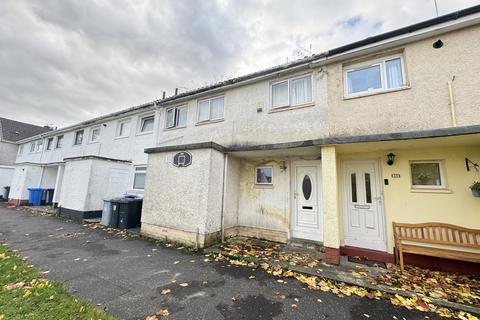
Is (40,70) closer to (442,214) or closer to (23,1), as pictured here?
(23,1)

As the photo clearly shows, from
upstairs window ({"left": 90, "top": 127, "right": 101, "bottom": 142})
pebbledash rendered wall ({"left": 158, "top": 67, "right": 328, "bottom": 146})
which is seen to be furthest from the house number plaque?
upstairs window ({"left": 90, "top": 127, "right": 101, "bottom": 142})

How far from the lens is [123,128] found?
12359 millimetres

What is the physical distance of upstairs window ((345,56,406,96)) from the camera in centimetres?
524

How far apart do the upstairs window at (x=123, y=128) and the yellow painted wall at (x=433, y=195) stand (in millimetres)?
13120

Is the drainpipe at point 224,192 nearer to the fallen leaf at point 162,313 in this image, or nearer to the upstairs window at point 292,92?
the upstairs window at point 292,92

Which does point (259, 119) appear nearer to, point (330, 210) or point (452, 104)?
point (330, 210)

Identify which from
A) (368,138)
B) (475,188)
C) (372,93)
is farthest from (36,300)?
(475,188)

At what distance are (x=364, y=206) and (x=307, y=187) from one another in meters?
1.73

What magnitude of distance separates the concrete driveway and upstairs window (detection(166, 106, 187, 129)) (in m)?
5.81

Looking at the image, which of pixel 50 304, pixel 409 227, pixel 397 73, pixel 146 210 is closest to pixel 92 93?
pixel 146 210

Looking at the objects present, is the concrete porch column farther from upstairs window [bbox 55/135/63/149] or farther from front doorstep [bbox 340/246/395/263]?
upstairs window [bbox 55/135/63/149]

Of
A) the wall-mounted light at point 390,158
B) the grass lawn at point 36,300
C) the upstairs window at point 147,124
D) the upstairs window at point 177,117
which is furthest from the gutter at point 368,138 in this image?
the upstairs window at point 147,124

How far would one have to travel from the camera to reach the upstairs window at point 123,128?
12.1 meters

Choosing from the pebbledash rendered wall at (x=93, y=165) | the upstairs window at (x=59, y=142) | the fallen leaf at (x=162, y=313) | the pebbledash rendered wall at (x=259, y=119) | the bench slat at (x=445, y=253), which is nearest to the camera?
the fallen leaf at (x=162, y=313)
